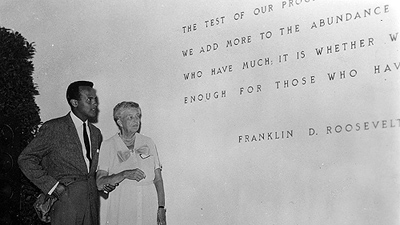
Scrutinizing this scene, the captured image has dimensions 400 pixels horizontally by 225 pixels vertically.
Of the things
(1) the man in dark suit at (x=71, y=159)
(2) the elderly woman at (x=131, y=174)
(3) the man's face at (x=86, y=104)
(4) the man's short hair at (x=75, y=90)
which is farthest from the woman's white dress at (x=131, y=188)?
(4) the man's short hair at (x=75, y=90)

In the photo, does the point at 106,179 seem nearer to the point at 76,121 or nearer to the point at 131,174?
the point at 131,174

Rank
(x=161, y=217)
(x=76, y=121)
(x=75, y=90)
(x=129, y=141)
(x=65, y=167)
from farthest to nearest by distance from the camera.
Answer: (x=75, y=90) < (x=76, y=121) < (x=65, y=167) < (x=129, y=141) < (x=161, y=217)

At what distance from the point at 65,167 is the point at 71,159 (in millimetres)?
70

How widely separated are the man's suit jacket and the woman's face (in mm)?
198

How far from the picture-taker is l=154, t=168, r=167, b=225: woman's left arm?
5629 millimetres

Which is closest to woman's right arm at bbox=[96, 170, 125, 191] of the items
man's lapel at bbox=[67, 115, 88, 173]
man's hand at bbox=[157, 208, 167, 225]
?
man's lapel at bbox=[67, 115, 88, 173]

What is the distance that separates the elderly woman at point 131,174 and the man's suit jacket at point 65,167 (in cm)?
9

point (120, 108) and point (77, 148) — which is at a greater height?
point (120, 108)

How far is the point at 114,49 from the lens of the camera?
6156 mm

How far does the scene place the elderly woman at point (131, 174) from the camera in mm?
5691

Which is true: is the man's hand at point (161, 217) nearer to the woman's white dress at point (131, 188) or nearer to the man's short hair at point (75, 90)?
the woman's white dress at point (131, 188)

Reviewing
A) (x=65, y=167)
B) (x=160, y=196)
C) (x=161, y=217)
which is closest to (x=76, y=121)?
(x=65, y=167)

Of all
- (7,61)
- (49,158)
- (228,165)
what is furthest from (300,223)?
(7,61)

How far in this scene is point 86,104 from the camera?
242 inches
